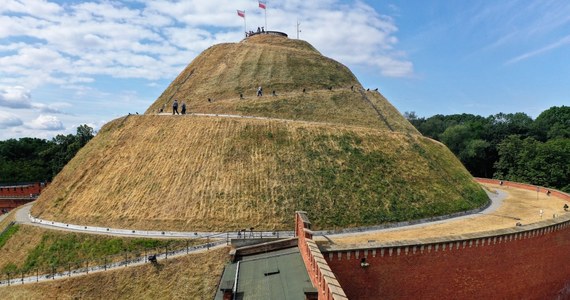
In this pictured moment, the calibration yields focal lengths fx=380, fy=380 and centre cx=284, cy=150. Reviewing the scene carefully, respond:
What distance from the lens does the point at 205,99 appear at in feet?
190

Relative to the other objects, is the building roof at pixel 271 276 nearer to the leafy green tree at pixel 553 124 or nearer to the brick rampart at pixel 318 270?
the brick rampart at pixel 318 270

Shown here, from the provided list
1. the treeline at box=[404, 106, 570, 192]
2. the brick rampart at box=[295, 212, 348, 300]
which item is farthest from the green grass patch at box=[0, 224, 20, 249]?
the treeline at box=[404, 106, 570, 192]

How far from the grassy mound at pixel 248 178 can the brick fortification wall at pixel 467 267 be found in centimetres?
1180

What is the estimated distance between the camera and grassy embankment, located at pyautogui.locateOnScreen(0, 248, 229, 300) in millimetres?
25016

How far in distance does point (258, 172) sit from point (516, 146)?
2261 inches

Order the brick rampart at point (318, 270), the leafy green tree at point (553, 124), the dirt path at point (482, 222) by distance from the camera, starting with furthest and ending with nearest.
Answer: the leafy green tree at point (553, 124)
the dirt path at point (482, 222)
the brick rampart at point (318, 270)

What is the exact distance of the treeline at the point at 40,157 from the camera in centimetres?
7981

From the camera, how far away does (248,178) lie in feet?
125

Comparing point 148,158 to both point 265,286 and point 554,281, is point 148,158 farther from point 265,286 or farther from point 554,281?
point 554,281

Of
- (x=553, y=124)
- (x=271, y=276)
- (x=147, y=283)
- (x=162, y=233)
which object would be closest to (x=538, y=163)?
(x=553, y=124)

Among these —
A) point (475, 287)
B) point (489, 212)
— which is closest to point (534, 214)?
point (489, 212)

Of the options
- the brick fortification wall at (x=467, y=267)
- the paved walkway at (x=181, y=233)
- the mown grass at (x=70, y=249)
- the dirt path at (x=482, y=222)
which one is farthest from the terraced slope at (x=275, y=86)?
the brick fortification wall at (x=467, y=267)

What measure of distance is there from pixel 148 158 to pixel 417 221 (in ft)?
93.6

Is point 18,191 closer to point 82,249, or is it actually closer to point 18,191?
point 18,191
